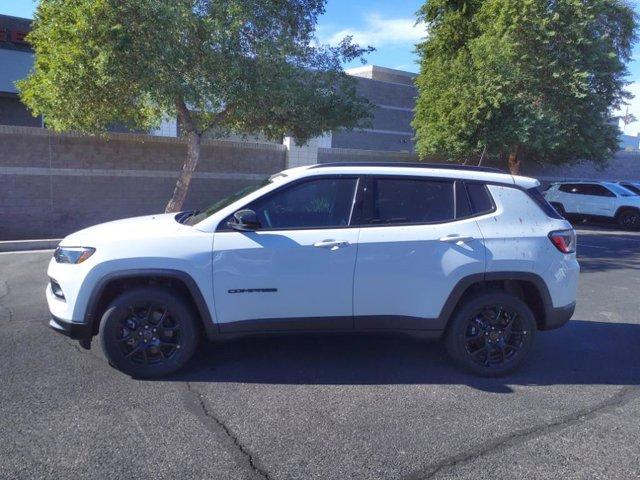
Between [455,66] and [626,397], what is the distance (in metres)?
17.7

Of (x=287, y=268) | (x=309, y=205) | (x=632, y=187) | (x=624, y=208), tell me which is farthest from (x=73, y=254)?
(x=632, y=187)

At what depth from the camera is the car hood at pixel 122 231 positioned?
4.85m

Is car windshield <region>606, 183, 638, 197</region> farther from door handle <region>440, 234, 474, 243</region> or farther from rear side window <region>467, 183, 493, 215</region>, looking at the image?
door handle <region>440, 234, 474, 243</region>

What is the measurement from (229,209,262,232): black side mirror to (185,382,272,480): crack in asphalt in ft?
4.40

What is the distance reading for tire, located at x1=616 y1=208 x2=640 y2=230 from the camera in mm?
19656

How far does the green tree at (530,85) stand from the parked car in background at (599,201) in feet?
4.06

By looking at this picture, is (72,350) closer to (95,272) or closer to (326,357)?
(95,272)

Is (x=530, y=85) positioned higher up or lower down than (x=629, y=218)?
higher up

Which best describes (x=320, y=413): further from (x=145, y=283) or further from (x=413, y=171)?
(x=413, y=171)

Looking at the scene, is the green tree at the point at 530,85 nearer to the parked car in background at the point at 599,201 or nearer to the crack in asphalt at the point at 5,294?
the parked car in background at the point at 599,201

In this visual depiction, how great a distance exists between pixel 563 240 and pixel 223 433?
329 cm

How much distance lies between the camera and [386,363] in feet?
18.1

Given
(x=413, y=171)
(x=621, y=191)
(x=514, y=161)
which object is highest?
(x=514, y=161)

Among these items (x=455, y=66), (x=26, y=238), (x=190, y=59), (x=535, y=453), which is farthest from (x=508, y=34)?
(x=535, y=453)
